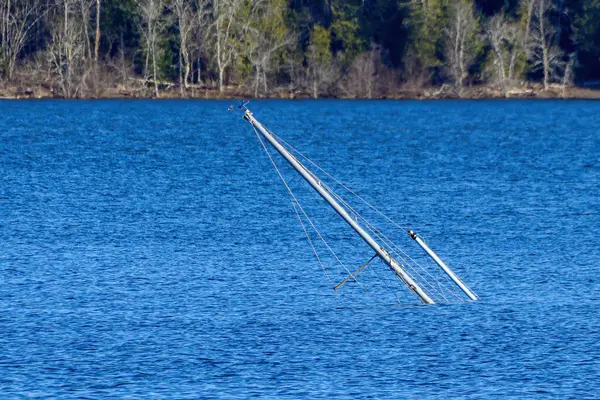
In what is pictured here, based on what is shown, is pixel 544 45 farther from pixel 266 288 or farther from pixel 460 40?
pixel 266 288

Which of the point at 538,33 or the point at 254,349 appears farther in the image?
the point at 538,33

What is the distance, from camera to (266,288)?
1220 inches

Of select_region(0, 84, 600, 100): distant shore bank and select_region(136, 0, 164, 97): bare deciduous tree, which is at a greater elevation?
select_region(136, 0, 164, 97): bare deciduous tree

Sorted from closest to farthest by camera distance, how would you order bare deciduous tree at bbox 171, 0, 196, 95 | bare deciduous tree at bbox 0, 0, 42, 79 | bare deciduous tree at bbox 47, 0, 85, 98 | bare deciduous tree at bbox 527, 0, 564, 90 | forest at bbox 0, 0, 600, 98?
bare deciduous tree at bbox 47, 0, 85, 98 → bare deciduous tree at bbox 0, 0, 42, 79 → bare deciduous tree at bbox 171, 0, 196, 95 → forest at bbox 0, 0, 600, 98 → bare deciduous tree at bbox 527, 0, 564, 90

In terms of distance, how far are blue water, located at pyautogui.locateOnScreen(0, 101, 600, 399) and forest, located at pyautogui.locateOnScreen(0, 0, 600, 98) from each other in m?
68.0

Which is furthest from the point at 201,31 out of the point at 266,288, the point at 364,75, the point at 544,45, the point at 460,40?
the point at 266,288

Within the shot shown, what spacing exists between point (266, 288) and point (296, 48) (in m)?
116

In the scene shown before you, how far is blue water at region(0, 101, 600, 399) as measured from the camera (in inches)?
919

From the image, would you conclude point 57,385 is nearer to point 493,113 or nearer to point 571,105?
point 493,113

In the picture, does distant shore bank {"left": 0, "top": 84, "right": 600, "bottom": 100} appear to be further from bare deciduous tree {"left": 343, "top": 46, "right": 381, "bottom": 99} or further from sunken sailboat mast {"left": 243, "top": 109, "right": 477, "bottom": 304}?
sunken sailboat mast {"left": 243, "top": 109, "right": 477, "bottom": 304}

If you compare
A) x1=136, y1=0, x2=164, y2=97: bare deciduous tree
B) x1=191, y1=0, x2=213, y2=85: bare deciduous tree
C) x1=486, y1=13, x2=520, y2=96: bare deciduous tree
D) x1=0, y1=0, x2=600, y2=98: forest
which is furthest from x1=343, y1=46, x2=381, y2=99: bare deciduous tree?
x1=136, y1=0, x2=164, y2=97: bare deciduous tree

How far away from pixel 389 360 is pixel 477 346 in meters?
2.06

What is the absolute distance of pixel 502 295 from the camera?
30172 mm

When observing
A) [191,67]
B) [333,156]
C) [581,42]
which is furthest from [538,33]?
[333,156]
